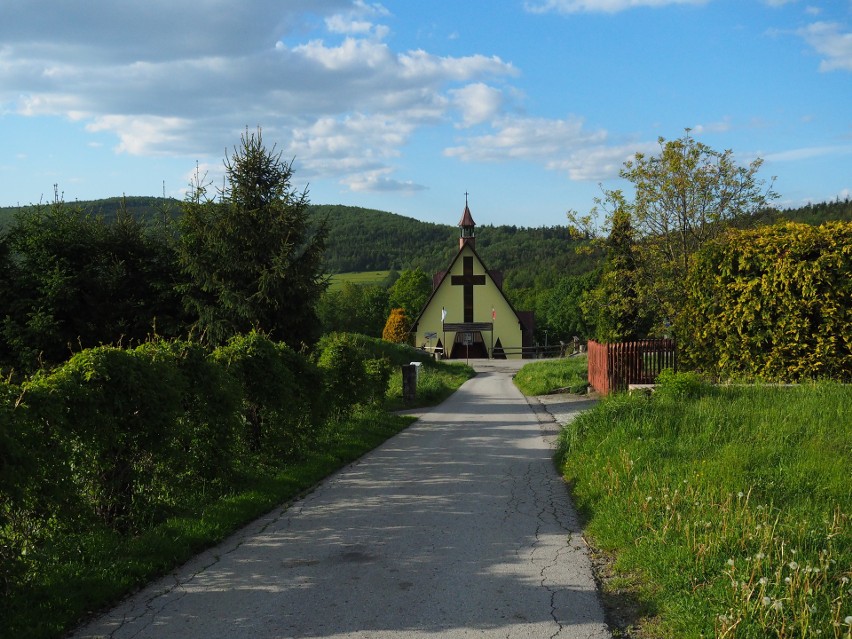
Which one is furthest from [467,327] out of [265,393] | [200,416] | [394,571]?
[394,571]

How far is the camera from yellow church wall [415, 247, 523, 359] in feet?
221

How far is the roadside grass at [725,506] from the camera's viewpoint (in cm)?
451

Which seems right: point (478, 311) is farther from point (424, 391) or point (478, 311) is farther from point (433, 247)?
point (433, 247)

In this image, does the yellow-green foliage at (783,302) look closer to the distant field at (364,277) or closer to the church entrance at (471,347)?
the church entrance at (471,347)

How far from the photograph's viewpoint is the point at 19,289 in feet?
52.7

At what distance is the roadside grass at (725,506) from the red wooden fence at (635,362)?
822 cm

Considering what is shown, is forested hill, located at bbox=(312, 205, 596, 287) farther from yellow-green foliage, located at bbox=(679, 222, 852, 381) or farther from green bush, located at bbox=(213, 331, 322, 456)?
green bush, located at bbox=(213, 331, 322, 456)

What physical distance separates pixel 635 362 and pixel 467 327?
4615 cm

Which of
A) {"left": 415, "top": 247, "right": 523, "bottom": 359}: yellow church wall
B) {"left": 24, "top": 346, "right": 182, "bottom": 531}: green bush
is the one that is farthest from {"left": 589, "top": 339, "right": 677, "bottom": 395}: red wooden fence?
{"left": 415, "top": 247, "right": 523, "bottom": 359}: yellow church wall

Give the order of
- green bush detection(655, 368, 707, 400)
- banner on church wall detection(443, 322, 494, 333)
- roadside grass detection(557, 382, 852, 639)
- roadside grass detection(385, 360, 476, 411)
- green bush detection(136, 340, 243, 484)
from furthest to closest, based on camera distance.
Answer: banner on church wall detection(443, 322, 494, 333), roadside grass detection(385, 360, 476, 411), green bush detection(655, 368, 707, 400), green bush detection(136, 340, 243, 484), roadside grass detection(557, 382, 852, 639)

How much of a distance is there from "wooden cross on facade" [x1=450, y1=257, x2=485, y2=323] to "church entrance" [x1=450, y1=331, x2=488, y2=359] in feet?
6.04

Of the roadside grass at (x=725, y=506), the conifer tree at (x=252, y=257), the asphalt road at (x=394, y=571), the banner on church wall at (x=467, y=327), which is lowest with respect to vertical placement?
the asphalt road at (x=394, y=571)

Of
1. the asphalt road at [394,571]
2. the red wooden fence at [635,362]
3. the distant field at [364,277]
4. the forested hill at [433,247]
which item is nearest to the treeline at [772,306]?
the red wooden fence at [635,362]

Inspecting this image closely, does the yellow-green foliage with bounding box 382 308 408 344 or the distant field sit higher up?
the distant field
